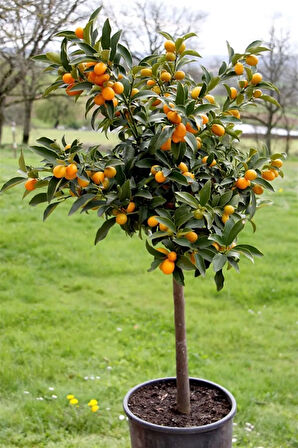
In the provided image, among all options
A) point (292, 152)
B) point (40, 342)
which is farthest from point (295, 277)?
point (292, 152)

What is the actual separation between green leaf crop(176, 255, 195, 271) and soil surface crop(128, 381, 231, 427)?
764mm

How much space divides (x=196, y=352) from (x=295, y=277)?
1942mm

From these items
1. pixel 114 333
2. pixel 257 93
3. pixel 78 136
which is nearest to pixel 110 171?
pixel 257 93

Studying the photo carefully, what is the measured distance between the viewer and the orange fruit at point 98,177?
1.75 meters

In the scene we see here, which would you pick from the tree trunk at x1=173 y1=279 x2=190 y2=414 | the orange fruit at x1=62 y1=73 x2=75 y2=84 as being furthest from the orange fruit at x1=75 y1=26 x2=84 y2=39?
the tree trunk at x1=173 y1=279 x2=190 y2=414

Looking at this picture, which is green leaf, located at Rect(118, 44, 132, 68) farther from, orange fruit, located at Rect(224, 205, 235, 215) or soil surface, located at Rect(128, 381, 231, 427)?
soil surface, located at Rect(128, 381, 231, 427)

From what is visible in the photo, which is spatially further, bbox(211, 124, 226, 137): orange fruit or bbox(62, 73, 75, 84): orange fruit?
bbox(211, 124, 226, 137): orange fruit

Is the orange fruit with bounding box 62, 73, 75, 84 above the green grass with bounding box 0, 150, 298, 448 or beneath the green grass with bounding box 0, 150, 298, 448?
above

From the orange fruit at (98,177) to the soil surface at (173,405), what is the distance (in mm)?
982

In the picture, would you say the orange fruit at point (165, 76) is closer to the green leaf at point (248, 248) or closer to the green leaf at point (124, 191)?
the green leaf at point (124, 191)

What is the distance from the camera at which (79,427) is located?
9.68 feet

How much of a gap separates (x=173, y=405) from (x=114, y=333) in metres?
2.07

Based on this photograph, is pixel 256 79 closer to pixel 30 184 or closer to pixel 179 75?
pixel 179 75

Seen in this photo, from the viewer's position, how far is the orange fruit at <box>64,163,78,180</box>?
5.37ft
